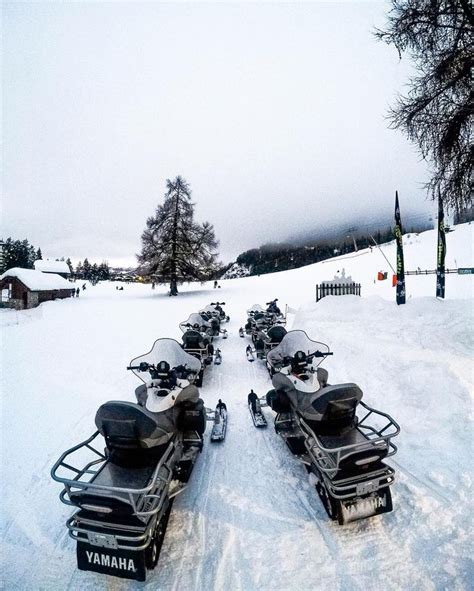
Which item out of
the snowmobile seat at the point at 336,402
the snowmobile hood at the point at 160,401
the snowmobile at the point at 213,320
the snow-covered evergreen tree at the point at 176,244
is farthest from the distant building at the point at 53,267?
the snowmobile seat at the point at 336,402

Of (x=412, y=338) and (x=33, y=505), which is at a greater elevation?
(x=412, y=338)

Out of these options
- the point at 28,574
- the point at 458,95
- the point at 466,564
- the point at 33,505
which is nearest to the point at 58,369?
the point at 33,505

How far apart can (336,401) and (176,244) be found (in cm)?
2352

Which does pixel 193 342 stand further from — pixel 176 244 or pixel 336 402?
pixel 176 244

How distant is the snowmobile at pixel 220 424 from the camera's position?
4449 millimetres

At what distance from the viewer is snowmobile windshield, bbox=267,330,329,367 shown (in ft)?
15.6

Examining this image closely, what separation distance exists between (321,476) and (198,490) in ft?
4.85

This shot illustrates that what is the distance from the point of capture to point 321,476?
305 centimetres

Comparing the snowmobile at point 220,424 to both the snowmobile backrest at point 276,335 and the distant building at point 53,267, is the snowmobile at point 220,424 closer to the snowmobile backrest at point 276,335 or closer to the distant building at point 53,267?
the snowmobile backrest at point 276,335

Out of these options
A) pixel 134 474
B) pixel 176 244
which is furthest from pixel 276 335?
pixel 176 244

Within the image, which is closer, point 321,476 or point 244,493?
point 321,476

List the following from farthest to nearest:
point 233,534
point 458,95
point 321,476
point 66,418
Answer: point 458,95 → point 66,418 → point 321,476 → point 233,534

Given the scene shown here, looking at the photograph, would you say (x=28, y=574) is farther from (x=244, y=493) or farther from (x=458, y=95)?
(x=458, y=95)

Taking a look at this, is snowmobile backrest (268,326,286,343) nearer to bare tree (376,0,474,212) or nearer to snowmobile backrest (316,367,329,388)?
snowmobile backrest (316,367,329,388)
